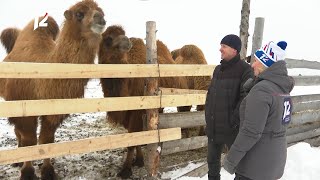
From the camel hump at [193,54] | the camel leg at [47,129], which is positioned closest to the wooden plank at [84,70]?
the camel leg at [47,129]

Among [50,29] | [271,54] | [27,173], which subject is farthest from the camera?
[50,29]

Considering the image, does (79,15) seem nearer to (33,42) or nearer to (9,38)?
(33,42)

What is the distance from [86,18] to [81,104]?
4.47ft

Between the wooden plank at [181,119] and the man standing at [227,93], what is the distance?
1013mm

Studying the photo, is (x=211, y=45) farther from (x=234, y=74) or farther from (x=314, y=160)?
(x=234, y=74)

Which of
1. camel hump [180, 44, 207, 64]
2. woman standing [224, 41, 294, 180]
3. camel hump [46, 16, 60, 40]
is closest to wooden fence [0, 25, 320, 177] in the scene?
woman standing [224, 41, 294, 180]

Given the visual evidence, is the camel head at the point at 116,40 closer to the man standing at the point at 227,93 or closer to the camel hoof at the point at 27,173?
the man standing at the point at 227,93

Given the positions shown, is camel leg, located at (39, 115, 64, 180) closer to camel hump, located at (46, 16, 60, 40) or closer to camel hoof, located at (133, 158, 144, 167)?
camel hoof, located at (133, 158, 144, 167)

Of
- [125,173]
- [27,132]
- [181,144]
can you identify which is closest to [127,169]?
[125,173]

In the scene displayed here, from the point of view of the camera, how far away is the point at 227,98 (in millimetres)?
4137

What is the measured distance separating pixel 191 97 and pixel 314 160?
2637 mm

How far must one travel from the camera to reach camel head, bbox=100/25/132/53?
5.19 m

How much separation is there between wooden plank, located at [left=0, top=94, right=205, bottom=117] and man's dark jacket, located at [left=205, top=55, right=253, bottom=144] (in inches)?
31.7

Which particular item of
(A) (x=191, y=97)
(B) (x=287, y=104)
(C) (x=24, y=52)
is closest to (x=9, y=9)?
(C) (x=24, y=52)
